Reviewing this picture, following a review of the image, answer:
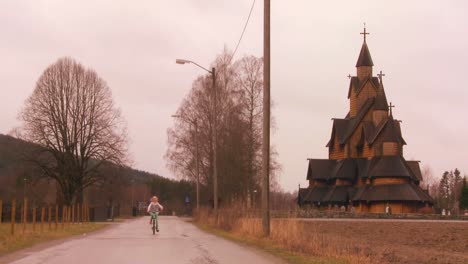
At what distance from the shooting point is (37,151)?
6022 centimetres

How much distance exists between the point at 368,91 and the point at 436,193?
5659cm

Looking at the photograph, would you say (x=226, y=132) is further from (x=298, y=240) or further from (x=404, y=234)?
(x=298, y=240)

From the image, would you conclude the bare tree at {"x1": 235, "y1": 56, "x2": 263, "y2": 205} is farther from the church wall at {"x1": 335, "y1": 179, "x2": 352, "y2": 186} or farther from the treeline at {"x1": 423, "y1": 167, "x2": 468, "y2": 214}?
the treeline at {"x1": 423, "y1": 167, "x2": 468, "y2": 214}

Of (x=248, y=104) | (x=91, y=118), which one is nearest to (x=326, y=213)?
(x=248, y=104)

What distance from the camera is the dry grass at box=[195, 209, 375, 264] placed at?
50.1ft

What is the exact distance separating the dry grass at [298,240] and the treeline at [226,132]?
18.5 meters

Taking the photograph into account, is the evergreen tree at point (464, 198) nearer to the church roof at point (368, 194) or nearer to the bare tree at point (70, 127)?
the church roof at point (368, 194)

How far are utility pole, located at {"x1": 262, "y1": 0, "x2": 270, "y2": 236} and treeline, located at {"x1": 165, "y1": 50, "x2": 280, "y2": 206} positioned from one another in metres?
26.7

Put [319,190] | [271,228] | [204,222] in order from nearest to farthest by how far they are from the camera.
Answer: [271,228] → [204,222] → [319,190]

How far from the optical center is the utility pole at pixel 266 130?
2255 centimetres

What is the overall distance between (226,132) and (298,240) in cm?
3293

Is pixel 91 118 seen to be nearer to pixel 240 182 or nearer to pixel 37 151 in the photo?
pixel 37 151

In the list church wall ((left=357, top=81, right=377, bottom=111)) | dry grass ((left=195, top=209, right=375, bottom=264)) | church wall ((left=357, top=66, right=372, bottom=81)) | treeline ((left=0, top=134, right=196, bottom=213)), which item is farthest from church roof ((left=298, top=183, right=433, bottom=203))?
dry grass ((left=195, top=209, right=375, bottom=264))

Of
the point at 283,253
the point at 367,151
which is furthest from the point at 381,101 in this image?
the point at 283,253
